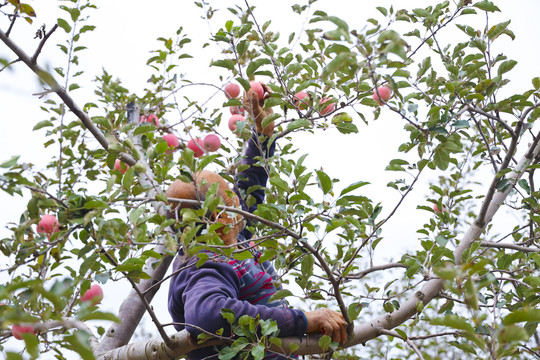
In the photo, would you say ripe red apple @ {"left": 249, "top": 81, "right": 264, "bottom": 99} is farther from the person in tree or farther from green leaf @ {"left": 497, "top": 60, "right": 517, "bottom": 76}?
green leaf @ {"left": 497, "top": 60, "right": 517, "bottom": 76}

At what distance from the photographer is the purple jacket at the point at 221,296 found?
55.9 inches

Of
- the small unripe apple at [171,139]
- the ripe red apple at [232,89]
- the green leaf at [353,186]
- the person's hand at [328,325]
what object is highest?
the ripe red apple at [232,89]

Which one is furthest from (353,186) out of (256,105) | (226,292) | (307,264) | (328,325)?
(256,105)

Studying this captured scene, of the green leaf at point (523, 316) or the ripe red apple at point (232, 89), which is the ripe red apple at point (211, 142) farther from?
the green leaf at point (523, 316)

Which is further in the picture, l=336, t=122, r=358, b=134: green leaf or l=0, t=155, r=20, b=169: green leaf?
l=336, t=122, r=358, b=134: green leaf

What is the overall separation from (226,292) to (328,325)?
12.9 inches

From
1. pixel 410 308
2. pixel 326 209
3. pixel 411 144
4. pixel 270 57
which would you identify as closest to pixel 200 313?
pixel 326 209

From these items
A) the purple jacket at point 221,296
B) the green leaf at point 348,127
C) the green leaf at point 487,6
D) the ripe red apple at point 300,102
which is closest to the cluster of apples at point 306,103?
the ripe red apple at point 300,102

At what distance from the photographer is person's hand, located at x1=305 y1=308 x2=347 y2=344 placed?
142cm

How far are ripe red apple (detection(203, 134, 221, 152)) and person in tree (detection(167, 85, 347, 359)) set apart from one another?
81cm

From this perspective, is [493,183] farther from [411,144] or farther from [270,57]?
[270,57]

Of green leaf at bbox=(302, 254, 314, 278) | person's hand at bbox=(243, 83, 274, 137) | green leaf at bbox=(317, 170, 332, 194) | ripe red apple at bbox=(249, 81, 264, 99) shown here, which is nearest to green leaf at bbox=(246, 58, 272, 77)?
person's hand at bbox=(243, 83, 274, 137)

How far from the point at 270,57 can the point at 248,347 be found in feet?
3.52

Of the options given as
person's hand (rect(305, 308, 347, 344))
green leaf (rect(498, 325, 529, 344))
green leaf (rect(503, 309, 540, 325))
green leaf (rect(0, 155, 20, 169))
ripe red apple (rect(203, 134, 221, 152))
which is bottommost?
green leaf (rect(498, 325, 529, 344))
